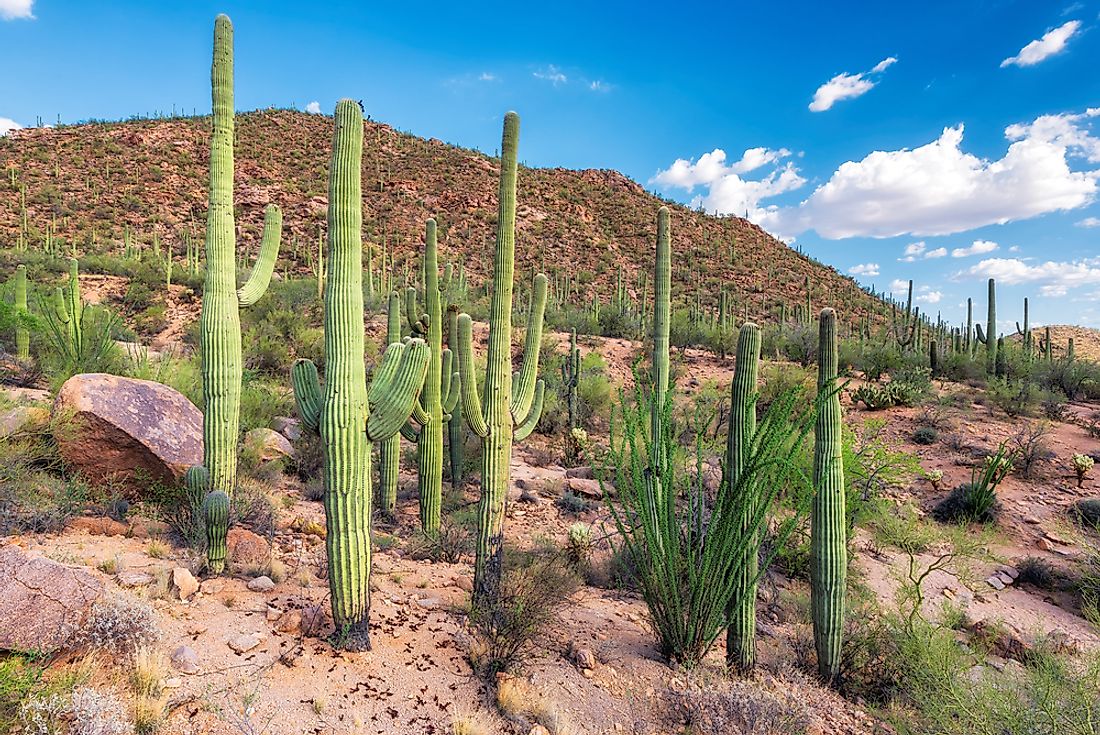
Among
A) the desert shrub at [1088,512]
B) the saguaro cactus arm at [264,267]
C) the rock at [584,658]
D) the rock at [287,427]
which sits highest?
the saguaro cactus arm at [264,267]

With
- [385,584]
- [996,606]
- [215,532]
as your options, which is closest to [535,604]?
[385,584]

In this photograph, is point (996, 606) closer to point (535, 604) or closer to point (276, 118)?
point (535, 604)

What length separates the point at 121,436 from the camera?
5590 millimetres

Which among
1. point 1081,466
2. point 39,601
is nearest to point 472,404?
point 39,601

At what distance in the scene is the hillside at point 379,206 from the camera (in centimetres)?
3095

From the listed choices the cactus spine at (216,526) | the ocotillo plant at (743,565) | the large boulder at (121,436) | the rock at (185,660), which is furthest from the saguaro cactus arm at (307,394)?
the ocotillo plant at (743,565)

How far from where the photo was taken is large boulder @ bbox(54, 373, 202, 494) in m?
5.48

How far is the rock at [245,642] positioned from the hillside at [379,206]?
29.3 m

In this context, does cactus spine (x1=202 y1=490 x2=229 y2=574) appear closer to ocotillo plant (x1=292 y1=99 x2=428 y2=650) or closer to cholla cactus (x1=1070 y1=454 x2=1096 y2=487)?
ocotillo plant (x1=292 y1=99 x2=428 y2=650)

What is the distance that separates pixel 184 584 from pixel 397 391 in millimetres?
2150

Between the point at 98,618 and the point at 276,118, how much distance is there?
54948 millimetres

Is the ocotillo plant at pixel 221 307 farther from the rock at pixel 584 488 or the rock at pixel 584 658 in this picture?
the rock at pixel 584 488

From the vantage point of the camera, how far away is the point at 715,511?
4.09 m

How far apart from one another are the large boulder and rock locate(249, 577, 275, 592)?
2.05 m
